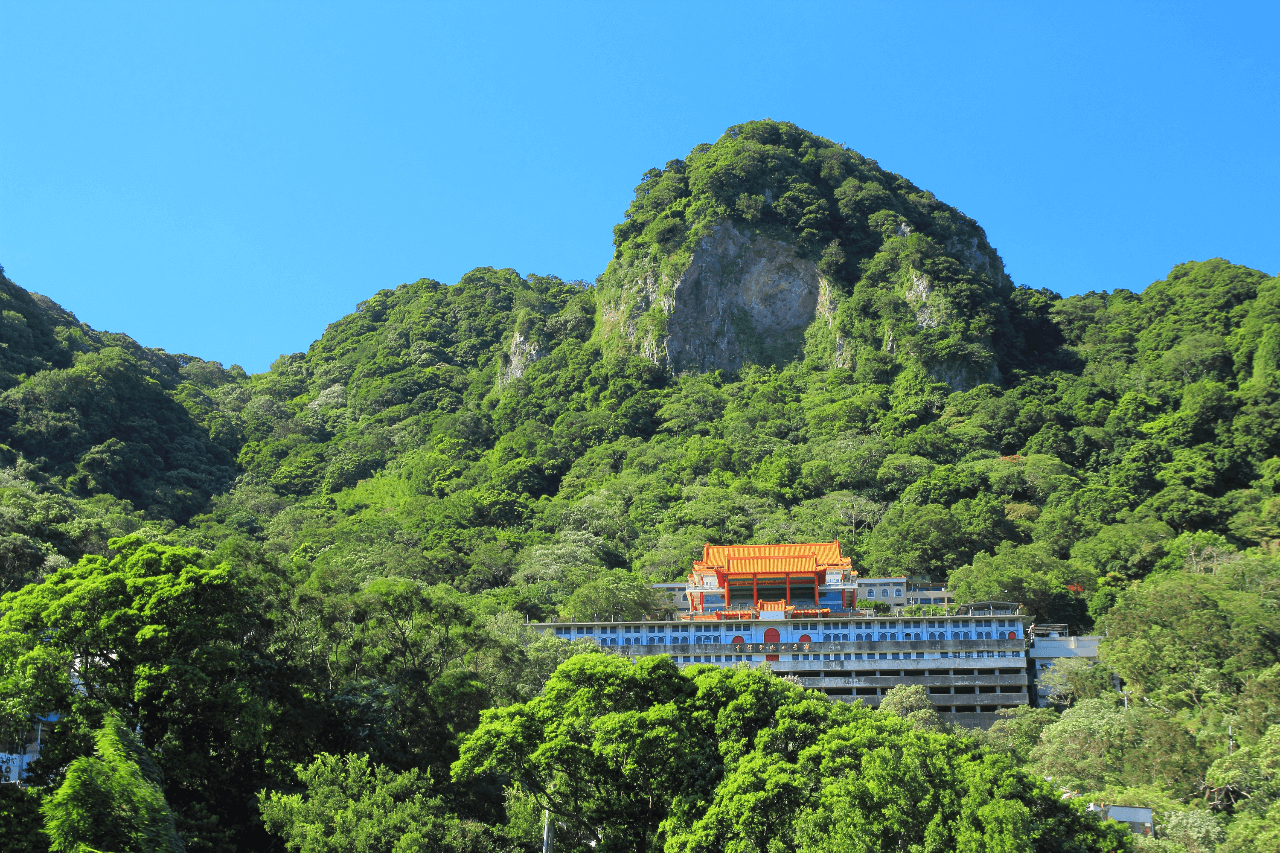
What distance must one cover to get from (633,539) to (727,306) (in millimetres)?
38809

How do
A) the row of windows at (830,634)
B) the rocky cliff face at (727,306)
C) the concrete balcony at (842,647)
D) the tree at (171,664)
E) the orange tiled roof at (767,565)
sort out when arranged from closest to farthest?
the tree at (171,664)
the concrete balcony at (842,647)
the row of windows at (830,634)
the orange tiled roof at (767,565)
the rocky cliff face at (727,306)

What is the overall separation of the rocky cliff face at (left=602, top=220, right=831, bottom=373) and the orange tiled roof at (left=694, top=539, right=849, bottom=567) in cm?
4348

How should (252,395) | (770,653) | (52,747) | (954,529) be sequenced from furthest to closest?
(252,395) < (954,529) < (770,653) < (52,747)

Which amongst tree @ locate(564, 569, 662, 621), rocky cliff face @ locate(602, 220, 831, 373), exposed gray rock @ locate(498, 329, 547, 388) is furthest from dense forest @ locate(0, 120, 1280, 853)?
rocky cliff face @ locate(602, 220, 831, 373)

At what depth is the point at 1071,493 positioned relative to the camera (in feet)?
240

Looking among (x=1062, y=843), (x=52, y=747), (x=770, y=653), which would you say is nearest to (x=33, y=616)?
(x=52, y=747)

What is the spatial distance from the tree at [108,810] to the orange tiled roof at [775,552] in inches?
1652

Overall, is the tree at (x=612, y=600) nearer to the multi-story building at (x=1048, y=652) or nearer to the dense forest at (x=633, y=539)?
the dense forest at (x=633, y=539)

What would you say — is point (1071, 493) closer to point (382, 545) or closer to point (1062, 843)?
point (382, 545)

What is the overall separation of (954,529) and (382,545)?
35311 mm

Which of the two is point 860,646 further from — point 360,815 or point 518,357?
point 518,357

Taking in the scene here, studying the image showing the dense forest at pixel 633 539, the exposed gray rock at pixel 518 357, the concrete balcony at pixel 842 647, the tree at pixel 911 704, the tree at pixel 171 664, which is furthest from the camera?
the exposed gray rock at pixel 518 357

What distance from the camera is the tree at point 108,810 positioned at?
23.0 m

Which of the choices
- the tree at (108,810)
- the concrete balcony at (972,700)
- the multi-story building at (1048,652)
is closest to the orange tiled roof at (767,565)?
the concrete balcony at (972,700)
